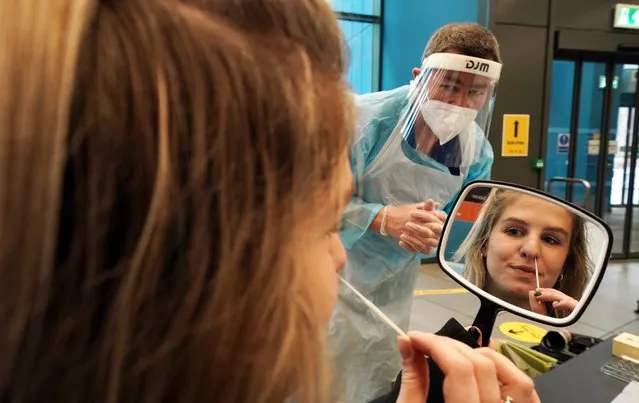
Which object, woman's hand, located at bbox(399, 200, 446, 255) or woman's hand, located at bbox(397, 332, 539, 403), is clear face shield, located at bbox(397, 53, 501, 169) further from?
woman's hand, located at bbox(397, 332, 539, 403)

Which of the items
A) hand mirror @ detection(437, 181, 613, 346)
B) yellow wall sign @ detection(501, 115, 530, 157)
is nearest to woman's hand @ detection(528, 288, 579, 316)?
hand mirror @ detection(437, 181, 613, 346)

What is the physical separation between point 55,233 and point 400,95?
1.45 metres

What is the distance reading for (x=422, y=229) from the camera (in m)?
1.37

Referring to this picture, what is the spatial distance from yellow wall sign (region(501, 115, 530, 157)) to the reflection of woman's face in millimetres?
3645

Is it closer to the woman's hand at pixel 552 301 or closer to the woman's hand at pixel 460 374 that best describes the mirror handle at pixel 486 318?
the woman's hand at pixel 552 301

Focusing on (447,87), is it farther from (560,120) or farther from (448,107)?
(560,120)

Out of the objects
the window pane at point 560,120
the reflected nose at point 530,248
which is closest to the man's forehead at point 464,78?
the reflected nose at point 530,248

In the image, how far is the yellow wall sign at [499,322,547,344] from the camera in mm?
2299

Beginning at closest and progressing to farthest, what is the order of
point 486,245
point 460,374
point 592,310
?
point 460,374 < point 486,245 < point 592,310

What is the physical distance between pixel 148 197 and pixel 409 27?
5.07 m

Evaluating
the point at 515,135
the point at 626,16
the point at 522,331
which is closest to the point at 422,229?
the point at 522,331

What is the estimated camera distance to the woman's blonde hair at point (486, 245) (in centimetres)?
84

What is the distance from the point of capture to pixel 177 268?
331 mm

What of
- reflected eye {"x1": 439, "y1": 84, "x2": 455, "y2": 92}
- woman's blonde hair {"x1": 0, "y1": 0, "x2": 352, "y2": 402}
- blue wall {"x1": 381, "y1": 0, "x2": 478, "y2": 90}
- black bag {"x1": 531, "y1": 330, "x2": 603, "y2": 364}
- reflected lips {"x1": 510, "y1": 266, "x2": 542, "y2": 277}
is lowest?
black bag {"x1": 531, "y1": 330, "x2": 603, "y2": 364}
